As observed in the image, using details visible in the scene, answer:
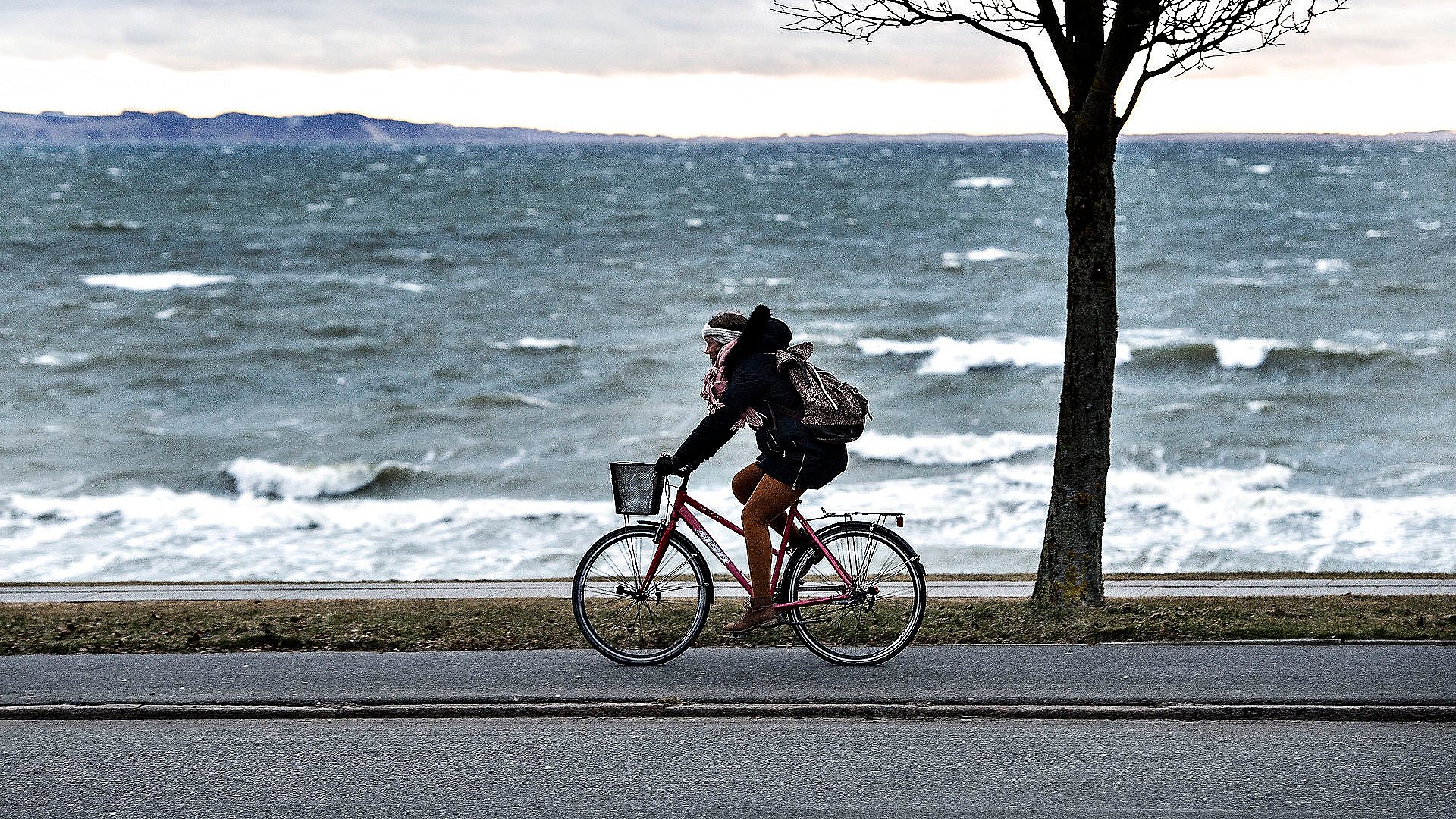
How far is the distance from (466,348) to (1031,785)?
3430 centimetres

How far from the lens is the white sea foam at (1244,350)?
112 feet

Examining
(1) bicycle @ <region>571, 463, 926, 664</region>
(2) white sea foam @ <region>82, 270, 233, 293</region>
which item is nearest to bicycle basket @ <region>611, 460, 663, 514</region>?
(1) bicycle @ <region>571, 463, 926, 664</region>

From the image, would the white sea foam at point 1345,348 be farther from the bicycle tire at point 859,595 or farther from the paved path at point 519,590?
the bicycle tire at point 859,595

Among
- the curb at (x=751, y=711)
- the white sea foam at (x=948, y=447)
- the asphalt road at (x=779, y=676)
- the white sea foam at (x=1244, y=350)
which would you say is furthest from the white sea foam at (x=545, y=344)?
the curb at (x=751, y=711)

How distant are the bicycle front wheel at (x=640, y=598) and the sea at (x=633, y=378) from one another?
363 inches

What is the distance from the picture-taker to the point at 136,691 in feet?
22.7

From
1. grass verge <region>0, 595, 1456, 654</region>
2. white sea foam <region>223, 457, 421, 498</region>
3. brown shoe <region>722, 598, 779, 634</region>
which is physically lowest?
white sea foam <region>223, 457, 421, 498</region>

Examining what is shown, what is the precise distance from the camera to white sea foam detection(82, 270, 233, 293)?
167 feet

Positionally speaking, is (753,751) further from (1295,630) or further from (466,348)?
(466,348)

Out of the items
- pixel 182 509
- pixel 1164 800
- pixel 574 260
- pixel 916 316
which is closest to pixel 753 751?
pixel 1164 800

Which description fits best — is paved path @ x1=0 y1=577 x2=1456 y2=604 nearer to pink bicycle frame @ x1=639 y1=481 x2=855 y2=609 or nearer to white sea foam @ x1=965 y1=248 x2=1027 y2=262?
pink bicycle frame @ x1=639 y1=481 x2=855 y2=609

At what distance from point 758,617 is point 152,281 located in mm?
50718

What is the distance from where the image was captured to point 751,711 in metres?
6.47

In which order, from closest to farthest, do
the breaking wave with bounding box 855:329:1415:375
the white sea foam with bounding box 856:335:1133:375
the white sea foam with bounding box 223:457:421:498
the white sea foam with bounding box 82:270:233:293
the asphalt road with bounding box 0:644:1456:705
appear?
1. the asphalt road with bounding box 0:644:1456:705
2. the white sea foam with bounding box 223:457:421:498
3. the breaking wave with bounding box 855:329:1415:375
4. the white sea foam with bounding box 856:335:1133:375
5. the white sea foam with bounding box 82:270:233:293
